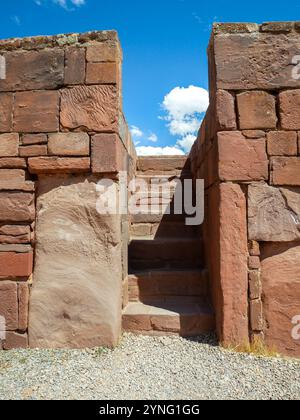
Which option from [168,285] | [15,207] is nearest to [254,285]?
[168,285]

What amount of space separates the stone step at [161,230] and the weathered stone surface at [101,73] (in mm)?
2423

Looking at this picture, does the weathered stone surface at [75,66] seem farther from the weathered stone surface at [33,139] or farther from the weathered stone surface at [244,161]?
the weathered stone surface at [244,161]

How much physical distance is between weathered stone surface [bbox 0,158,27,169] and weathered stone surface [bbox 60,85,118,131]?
572 millimetres

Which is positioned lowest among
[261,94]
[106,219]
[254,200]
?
[106,219]

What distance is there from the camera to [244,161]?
288cm

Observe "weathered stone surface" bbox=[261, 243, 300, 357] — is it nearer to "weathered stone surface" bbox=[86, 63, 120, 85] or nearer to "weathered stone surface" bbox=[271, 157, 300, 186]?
"weathered stone surface" bbox=[271, 157, 300, 186]

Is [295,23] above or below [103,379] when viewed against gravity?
above

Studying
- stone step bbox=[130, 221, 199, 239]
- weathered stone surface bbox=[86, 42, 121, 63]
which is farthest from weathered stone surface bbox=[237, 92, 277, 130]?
stone step bbox=[130, 221, 199, 239]

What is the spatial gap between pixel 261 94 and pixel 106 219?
1.99 meters

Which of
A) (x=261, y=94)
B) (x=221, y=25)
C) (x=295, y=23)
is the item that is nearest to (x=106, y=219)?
(x=261, y=94)

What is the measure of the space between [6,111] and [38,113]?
1.16 ft

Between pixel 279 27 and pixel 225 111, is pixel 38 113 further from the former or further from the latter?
pixel 279 27

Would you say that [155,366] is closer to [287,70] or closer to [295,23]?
[287,70]

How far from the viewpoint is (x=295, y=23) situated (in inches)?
117
